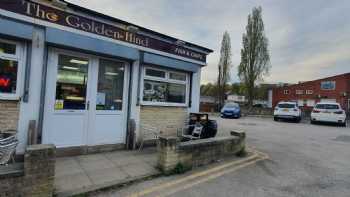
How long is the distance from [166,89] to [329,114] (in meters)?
15.2

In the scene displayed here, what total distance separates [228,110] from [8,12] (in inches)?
755

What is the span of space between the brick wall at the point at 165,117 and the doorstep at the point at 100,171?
1272mm

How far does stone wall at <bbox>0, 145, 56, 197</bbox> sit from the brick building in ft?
121

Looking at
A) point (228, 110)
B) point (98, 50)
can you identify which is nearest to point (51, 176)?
point (98, 50)

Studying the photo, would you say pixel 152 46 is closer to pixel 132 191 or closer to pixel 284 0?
pixel 132 191

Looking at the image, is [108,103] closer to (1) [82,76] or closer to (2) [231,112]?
(1) [82,76]

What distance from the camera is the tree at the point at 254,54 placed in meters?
31.4

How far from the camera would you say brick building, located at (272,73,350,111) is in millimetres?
31938

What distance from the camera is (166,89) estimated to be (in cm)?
710

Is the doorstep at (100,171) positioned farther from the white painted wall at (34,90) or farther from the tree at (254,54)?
the tree at (254,54)

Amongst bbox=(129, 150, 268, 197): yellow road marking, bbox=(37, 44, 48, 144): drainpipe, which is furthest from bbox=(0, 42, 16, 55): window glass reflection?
bbox=(129, 150, 268, 197): yellow road marking

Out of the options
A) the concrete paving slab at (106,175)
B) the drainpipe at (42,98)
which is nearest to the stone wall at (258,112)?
the concrete paving slab at (106,175)

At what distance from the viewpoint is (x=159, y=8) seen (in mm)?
8773

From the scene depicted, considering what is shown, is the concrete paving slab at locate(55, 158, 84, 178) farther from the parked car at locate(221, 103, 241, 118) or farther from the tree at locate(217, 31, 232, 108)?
the tree at locate(217, 31, 232, 108)
